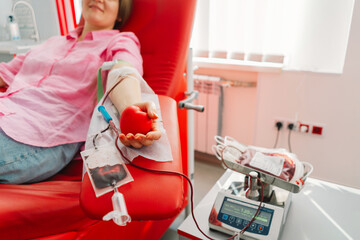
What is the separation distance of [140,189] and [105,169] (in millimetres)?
90

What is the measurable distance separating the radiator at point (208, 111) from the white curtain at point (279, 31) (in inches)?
7.2

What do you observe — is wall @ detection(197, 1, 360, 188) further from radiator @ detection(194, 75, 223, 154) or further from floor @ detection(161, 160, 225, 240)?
floor @ detection(161, 160, 225, 240)

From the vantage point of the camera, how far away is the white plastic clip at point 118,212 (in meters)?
0.48

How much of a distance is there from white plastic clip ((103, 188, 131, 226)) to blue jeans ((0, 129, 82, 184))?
1.32ft

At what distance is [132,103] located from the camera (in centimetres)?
74

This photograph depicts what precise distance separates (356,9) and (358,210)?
0.99m

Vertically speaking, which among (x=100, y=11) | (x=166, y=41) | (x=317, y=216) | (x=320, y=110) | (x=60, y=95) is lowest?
(x=317, y=216)

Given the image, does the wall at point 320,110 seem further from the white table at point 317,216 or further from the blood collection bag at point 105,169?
the blood collection bag at point 105,169

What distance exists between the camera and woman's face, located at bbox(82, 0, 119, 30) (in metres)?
1.16

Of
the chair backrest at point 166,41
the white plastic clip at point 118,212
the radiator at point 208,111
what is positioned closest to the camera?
the white plastic clip at point 118,212

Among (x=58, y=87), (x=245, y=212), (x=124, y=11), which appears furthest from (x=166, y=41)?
(x=245, y=212)

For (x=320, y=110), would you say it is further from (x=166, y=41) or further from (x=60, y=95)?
(x=60, y=95)

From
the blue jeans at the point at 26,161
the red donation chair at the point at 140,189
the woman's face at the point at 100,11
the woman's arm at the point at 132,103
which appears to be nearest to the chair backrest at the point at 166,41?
the red donation chair at the point at 140,189

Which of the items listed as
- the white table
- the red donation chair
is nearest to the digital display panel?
the white table
